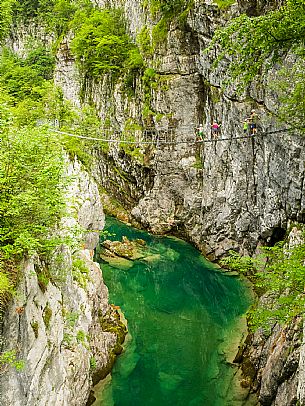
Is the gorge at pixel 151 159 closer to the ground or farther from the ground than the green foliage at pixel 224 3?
closer to the ground

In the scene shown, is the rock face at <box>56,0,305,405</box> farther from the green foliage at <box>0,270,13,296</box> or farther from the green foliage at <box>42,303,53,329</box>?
the green foliage at <box>0,270,13,296</box>

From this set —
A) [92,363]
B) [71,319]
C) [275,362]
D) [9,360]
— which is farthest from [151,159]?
[9,360]

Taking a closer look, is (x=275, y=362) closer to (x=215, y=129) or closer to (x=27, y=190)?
(x=27, y=190)

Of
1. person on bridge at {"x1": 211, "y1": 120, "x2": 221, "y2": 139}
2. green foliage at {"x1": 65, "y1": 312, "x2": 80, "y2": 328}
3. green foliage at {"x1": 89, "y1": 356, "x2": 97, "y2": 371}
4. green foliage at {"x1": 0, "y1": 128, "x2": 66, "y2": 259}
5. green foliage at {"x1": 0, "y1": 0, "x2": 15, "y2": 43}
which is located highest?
green foliage at {"x1": 0, "y1": 0, "x2": 15, "y2": 43}

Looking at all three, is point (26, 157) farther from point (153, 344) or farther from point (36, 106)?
point (36, 106)

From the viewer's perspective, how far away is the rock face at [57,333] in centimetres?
668

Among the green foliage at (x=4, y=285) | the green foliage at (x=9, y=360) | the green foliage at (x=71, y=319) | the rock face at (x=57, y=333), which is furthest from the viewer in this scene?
the green foliage at (x=71, y=319)

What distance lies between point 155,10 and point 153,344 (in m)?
22.6

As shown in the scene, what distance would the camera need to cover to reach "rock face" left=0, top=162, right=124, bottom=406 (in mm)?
6684

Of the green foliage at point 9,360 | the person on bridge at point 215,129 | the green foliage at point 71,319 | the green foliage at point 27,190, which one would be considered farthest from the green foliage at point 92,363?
the person on bridge at point 215,129

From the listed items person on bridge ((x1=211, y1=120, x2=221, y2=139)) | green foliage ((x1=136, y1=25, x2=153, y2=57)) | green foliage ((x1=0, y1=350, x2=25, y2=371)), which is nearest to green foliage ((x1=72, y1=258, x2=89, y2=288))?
green foliage ((x1=0, y1=350, x2=25, y2=371))

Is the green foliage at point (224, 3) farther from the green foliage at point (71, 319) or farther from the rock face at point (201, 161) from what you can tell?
the green foliage at point (71, 319)

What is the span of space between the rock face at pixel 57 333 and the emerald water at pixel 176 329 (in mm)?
1035

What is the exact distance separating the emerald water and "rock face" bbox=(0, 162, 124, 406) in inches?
40.8
